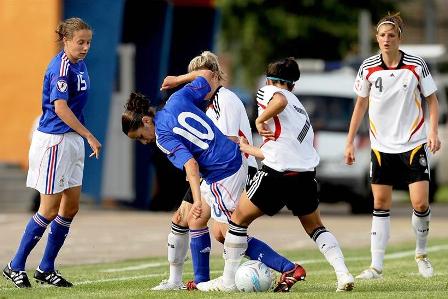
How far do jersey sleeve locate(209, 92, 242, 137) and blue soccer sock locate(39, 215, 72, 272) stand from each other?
59.4 inches

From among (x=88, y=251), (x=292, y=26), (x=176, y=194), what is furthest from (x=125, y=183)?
(x=292, y=26)

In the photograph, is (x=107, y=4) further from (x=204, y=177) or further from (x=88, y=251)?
(x=204, y=177)

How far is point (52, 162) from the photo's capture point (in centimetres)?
1138

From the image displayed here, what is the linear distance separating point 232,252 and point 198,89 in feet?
4.07

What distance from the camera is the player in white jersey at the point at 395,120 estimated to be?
39.9 ft

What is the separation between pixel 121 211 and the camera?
81.3ft

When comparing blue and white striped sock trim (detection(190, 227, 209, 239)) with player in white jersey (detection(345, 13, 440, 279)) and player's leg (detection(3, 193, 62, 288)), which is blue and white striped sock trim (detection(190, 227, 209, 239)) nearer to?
player's leg (detection(3, 193, 62, 288))

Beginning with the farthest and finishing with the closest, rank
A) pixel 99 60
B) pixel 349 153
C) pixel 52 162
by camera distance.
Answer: pixel 99 60 → pixel 349 153 → pixel 52 162

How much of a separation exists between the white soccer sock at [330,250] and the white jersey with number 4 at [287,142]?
1.72 ft

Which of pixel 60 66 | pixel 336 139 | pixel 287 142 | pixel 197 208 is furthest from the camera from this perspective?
pixel 336 139

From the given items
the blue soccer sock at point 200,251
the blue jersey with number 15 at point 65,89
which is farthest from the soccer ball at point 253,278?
the blue jersey with number 15 at point 65,89

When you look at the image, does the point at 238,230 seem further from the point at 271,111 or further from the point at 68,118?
the point at 68,118

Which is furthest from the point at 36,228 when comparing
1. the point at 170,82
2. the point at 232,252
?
the point at 232,252

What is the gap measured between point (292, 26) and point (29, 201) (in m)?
16.5
